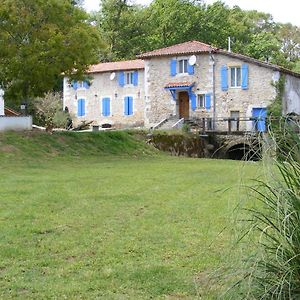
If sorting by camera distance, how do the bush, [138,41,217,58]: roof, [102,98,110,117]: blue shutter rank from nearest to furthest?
1. [138,41,217,58]: roof
2. [102,98,110,117]: blue shutter
3. the bush

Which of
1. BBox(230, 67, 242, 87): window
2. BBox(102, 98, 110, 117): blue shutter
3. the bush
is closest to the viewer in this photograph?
BBox(230, 67, 242, 87): window

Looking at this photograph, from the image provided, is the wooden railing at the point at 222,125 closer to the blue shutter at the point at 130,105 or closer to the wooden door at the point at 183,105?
the wooden door at the point at 183,105

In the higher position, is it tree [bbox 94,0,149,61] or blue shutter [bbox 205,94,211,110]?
tree [bbox 94,0,149,61]

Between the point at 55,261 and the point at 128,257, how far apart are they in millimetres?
720

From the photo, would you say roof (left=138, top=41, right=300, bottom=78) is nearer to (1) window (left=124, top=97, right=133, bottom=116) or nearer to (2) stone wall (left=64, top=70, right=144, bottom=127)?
(2) stone wall (left=64, top=70, right=144, bottom=127)

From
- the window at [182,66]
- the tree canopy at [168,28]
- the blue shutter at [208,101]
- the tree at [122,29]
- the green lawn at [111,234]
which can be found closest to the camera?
the green lawn at [111,234]

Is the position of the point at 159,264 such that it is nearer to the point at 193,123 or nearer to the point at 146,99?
the point at 193,123

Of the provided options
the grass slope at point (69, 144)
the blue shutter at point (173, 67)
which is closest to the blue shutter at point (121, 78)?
the blue shutter at point (173, 67)

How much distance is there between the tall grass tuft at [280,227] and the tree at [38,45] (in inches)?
676

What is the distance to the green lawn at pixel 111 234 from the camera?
194 inches

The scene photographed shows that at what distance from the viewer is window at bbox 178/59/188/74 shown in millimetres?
32500

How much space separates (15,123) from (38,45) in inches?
139

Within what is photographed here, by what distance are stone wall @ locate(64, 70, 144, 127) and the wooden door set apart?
111 inches

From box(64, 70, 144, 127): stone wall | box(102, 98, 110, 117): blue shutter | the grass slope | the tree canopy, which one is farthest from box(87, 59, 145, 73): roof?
the grass slope
